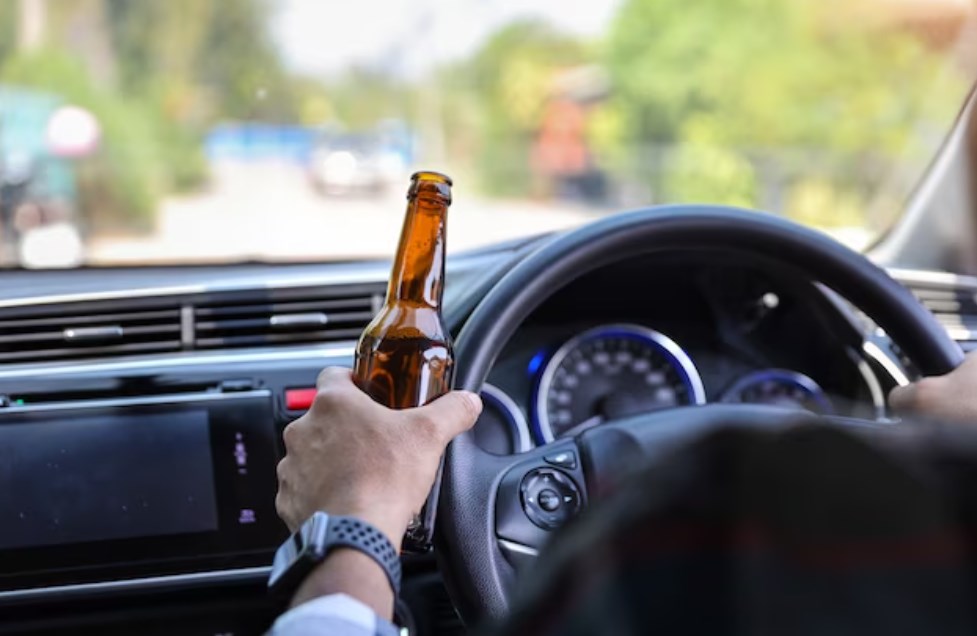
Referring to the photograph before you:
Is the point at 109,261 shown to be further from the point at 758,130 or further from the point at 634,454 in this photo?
the point at 758,130

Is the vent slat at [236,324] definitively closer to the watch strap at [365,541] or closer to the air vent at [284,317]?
the air vent at [284,317]

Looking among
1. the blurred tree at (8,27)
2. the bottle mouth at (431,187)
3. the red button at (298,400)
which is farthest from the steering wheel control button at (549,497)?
the blurred tree at (8,27)

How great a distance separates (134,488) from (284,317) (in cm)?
58

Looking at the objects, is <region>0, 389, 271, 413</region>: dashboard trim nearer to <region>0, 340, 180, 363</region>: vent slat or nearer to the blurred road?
<region>0, 340, 180, 363</region>: vent slat

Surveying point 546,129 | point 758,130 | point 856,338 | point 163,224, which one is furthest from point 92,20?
point 856,338

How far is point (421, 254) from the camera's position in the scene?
5.79 ft

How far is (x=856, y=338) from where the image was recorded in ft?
8.18

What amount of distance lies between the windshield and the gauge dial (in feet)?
26.1

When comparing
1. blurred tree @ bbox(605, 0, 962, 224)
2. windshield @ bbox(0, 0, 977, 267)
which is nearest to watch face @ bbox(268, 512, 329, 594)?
windshield @ bbox(0, 0, 977, 267)

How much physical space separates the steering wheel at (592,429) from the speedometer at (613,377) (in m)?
0.38

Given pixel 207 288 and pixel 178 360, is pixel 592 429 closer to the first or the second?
pixel 178 360

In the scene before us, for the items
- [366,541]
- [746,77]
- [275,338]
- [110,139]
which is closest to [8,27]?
[110,139]

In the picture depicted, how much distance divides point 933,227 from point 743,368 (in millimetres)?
1249

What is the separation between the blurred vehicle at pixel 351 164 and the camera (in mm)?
16125
